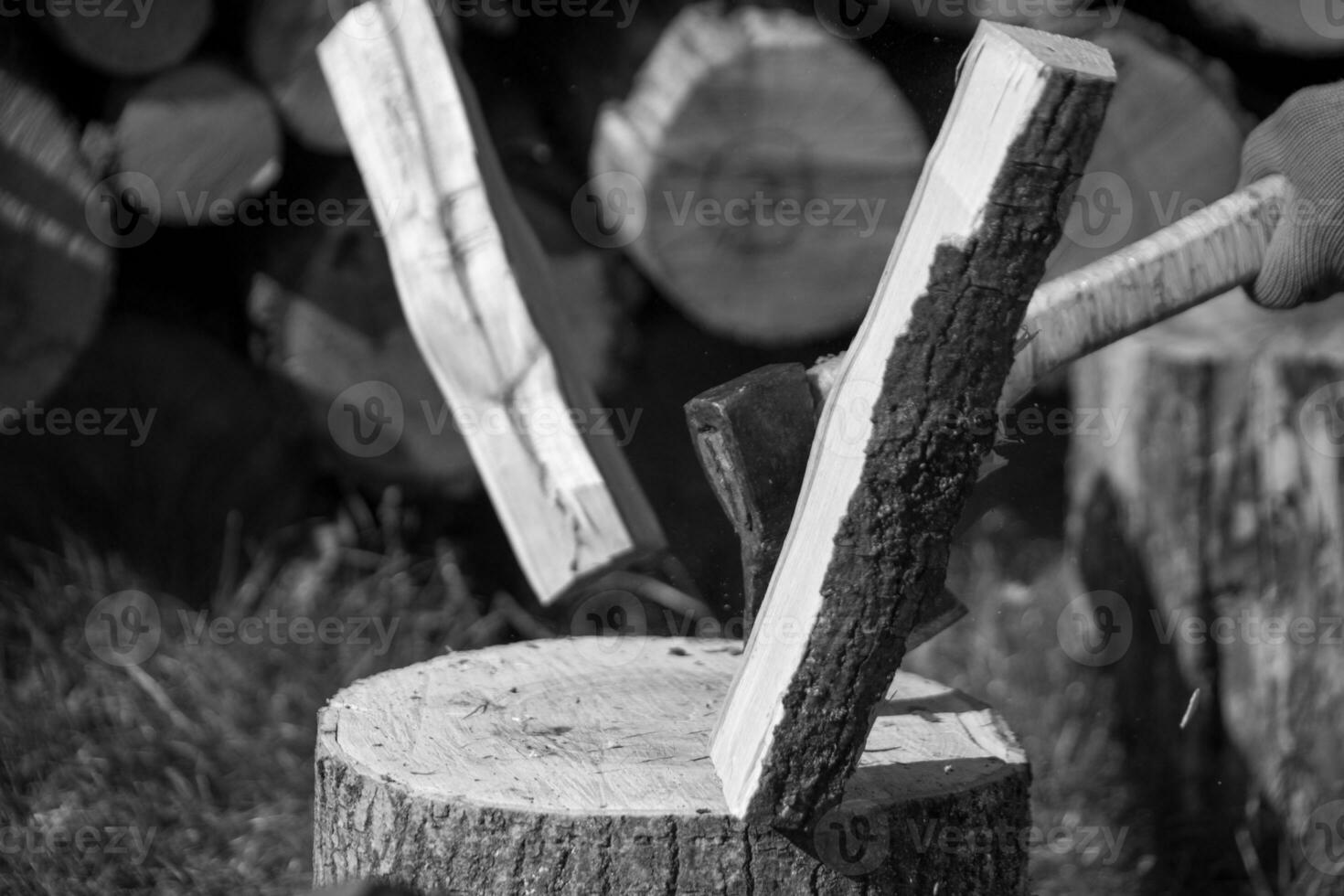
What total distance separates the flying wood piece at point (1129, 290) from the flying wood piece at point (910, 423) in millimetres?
219

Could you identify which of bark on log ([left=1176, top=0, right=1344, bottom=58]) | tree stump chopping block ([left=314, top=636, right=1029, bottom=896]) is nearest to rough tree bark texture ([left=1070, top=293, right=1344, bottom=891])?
bark on log ([left=1176, top=0, right=1344, bottom=58])

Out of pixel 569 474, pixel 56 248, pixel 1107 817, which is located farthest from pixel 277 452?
pixel 1107 817

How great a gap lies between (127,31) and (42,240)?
42cm

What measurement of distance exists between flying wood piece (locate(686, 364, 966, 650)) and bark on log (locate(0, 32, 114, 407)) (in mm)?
1518

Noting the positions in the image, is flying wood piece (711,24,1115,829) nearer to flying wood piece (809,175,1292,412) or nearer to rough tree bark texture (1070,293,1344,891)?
flying wood piece (809,175,1292,412)

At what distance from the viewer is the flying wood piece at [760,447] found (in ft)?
4.51

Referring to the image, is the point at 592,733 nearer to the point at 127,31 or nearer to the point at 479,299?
the point at 479,299

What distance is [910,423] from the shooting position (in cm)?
118

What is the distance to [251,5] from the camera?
2.39m

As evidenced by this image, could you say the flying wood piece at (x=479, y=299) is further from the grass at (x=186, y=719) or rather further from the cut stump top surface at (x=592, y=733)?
the grass at (x=186, y=719)

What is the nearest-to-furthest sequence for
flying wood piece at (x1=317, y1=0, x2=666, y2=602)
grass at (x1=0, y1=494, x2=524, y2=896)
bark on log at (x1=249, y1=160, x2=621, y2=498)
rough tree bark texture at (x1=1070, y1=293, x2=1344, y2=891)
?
flying wood piece at (x1=317, y1=0, x2=666, y2=602)
grass at (x1=0, y1=494, x2=524, y2=896)
rough tree bark texture at (x1=1070, y1=293, x2=1344, y2=891)
bark on log at (x1=249, y1=160, x2=621, y2=498)

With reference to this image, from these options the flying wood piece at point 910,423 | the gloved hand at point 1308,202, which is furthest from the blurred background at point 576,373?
the flying wood piece at point 910,423

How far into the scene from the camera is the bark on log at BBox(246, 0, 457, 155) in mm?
2367

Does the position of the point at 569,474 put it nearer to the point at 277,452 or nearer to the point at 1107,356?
the point at 277,452
